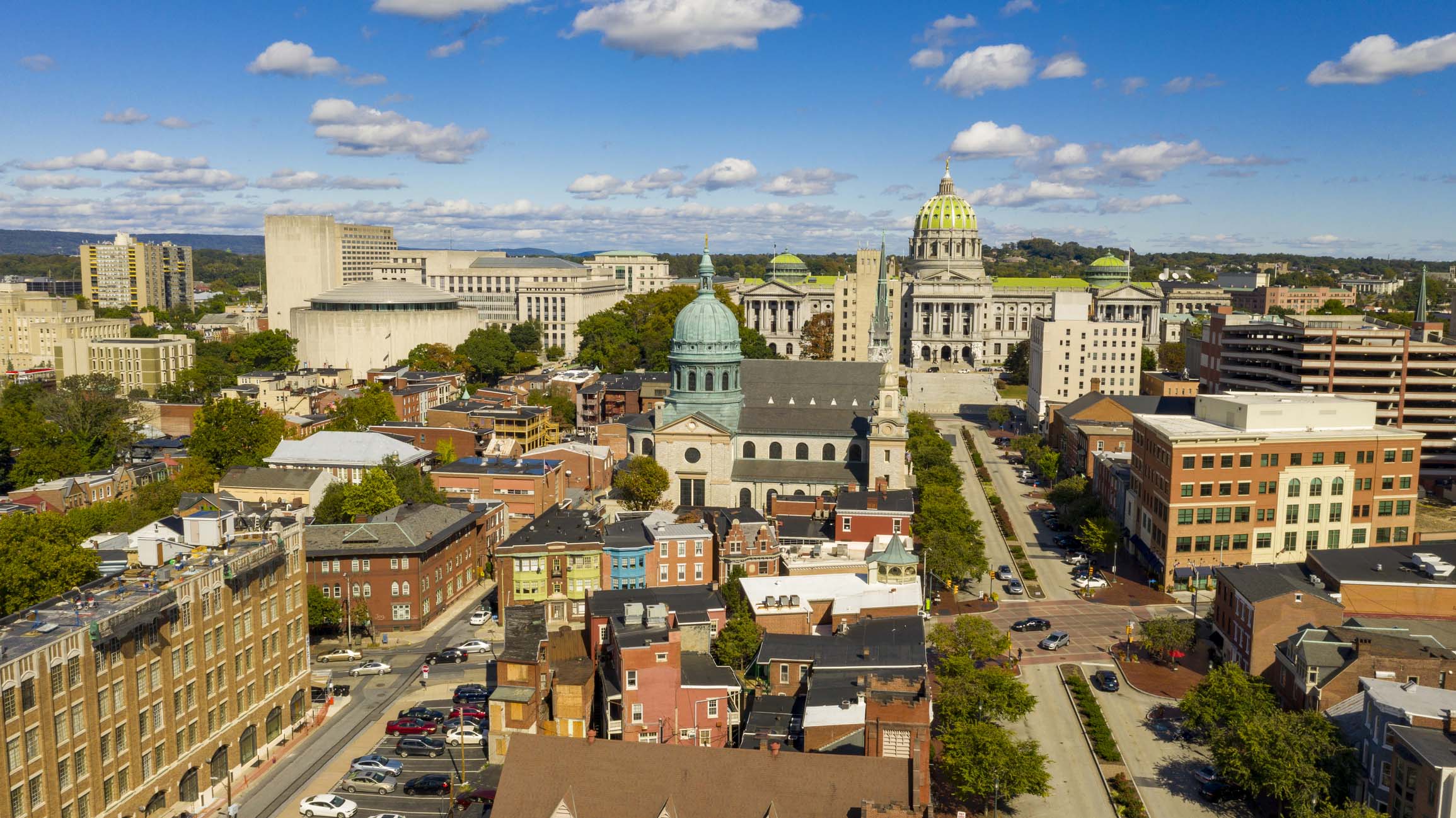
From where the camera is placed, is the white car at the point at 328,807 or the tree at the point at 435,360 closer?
the white car at the point at 328,807

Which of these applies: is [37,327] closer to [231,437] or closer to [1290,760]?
[231,437]

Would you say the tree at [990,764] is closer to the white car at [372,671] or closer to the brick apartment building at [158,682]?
the brick apartment building at [158,682]

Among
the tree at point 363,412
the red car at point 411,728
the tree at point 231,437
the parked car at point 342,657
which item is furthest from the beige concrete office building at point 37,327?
the red car at point 411,728

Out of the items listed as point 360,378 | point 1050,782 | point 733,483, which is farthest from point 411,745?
point 360,378

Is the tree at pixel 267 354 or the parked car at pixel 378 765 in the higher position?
the tree at pixel 267 354

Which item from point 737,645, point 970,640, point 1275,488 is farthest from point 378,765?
point 1275,488

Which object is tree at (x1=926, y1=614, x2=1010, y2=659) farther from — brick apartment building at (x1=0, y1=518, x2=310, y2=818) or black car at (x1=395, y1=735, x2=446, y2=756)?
brick apartment building at (x1=0, y1=518, x2=310, y2=818)

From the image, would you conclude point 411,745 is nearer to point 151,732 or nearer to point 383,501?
point 151,732
